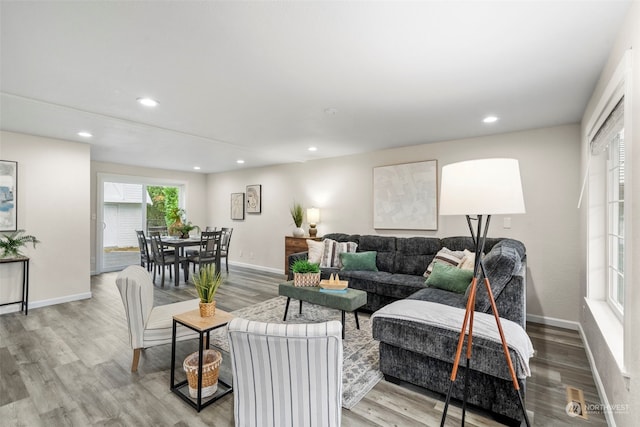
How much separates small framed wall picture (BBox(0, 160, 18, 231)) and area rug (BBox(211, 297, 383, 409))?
3.16 m

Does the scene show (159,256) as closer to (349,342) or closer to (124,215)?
(124,215)

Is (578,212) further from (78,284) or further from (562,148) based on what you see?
(78,284)

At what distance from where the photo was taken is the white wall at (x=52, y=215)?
3.94 metres

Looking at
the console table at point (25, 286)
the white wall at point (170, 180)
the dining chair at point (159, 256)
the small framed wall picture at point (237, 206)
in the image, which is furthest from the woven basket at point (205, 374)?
the white wall at point (170, 180)

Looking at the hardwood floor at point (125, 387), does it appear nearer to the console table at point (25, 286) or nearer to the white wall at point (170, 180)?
the console table at point (25, 286)

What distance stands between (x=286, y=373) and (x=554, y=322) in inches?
148

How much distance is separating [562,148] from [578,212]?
773mm

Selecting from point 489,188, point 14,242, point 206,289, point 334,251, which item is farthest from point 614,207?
point 14,242

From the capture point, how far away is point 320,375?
1.28 metres

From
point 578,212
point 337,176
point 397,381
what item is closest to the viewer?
point 397,381

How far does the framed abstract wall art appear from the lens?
444 cm

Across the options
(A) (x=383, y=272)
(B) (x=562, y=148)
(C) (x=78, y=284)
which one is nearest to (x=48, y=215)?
(C) (x=78, y=284)

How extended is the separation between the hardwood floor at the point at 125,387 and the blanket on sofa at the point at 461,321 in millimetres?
488

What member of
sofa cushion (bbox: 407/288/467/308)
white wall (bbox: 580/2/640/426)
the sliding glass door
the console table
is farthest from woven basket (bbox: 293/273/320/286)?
the sliding glass door
